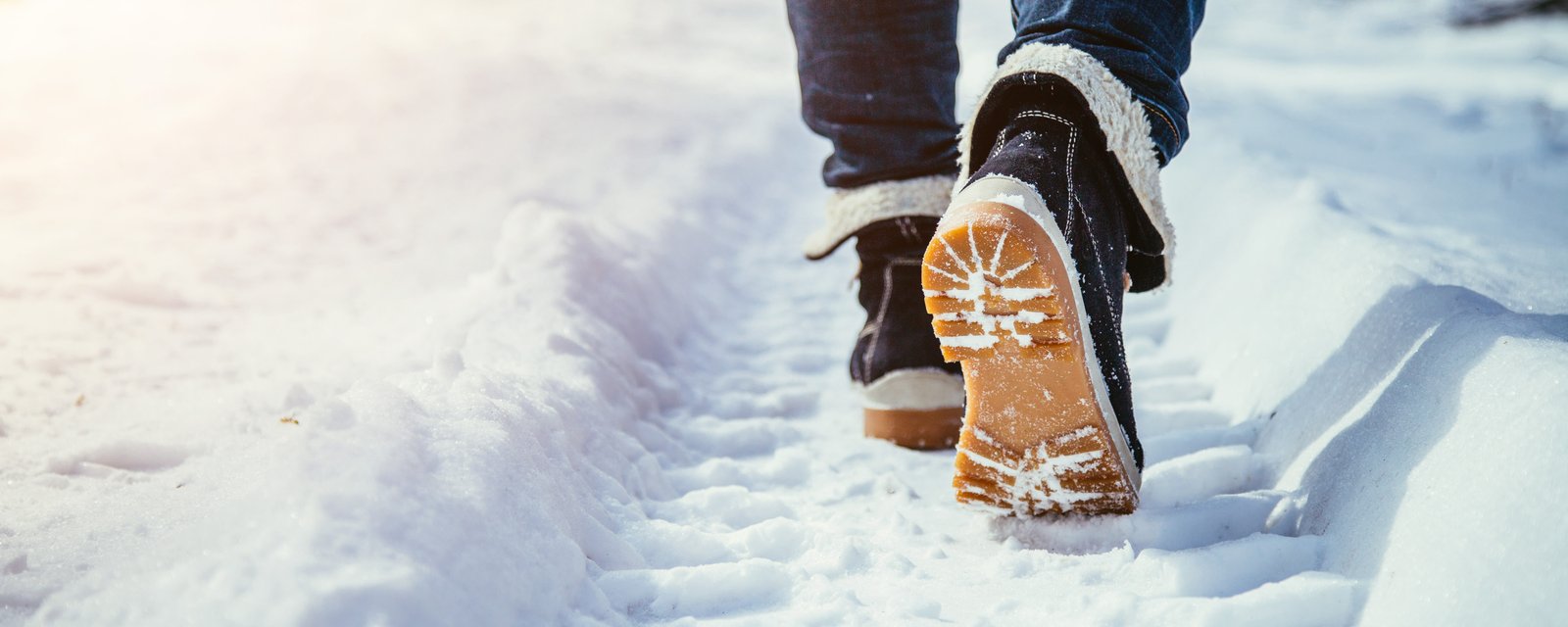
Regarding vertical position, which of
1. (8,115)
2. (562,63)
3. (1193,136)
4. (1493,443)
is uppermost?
(1493,443)

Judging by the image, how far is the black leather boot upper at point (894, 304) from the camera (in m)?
1.40

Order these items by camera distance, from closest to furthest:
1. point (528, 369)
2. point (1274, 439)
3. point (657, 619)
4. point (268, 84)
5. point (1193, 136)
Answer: point (657, 619) → point (1274, 439) → point (528, 369) → point (1193, 136) → point (268, 84)

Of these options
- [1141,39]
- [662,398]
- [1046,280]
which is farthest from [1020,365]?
[662,398]

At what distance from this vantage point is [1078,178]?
3.23ft

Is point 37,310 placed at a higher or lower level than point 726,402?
higher

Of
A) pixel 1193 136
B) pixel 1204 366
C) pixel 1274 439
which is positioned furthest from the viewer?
pixel 1193 136

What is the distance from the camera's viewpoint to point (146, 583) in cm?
77

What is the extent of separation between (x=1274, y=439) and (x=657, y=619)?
2.38 feet

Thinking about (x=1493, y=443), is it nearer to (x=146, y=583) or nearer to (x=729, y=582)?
(x=729, y=582)

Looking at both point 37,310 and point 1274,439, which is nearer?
point 1274,439

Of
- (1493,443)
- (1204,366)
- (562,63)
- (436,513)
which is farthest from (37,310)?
(562,63)

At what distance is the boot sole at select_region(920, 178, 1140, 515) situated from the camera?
878mm

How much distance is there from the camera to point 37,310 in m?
1.62

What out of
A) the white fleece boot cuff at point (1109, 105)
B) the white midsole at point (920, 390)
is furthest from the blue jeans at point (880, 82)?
the white midsole at point (920, 390)
